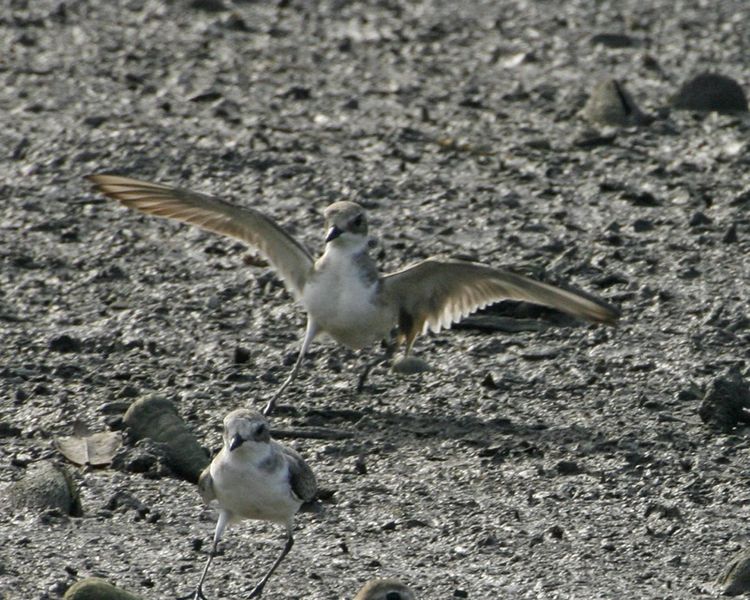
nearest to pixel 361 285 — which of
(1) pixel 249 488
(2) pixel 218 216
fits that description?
(2) pixel 218 216

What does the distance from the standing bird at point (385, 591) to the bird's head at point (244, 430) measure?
0.77 metres

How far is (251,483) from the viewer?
6.21 m

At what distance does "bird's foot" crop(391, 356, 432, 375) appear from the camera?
28.1 feet

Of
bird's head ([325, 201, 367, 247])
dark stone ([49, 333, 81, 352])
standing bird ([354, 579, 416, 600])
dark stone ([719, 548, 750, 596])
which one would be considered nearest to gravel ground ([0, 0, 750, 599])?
dark stone ([49, 333, 81, 352])

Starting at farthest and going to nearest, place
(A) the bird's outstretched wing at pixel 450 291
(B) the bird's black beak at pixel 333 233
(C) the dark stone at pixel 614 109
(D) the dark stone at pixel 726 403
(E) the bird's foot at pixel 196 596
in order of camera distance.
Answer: (C) the dark stone at pixel 614 109 < (B) the bird's black beak at pixel 333 233 < (A) the bird's outstretched wing at pixel 450 291 < (D) the dark stone at pixel 726 403 < (E) the bird's foot at pixel 196 596

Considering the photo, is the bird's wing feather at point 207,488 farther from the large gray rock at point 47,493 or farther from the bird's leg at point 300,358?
the bird's leg at point 300,358

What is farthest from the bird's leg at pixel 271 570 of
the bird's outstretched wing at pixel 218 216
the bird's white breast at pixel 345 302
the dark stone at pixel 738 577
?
the bird's outstretched wing at pixel 218 216

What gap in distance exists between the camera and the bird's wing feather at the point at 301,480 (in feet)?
21.0

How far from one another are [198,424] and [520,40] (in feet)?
25.3

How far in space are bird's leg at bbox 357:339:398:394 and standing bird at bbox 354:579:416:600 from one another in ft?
8.68

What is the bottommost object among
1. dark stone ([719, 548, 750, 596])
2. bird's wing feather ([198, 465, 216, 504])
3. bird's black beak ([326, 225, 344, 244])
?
dark stone ([719, 548, 750, 596])

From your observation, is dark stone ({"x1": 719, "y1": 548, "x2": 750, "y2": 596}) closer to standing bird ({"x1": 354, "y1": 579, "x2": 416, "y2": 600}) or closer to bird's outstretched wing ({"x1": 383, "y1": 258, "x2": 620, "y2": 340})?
standing bird ({"x1": 354, "y1": 579, "x2": 416, "y2": 600})

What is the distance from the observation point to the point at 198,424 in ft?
25.6

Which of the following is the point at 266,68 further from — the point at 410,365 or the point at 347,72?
the point at 410,365
